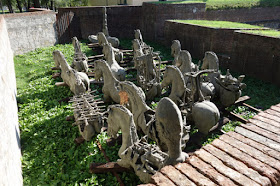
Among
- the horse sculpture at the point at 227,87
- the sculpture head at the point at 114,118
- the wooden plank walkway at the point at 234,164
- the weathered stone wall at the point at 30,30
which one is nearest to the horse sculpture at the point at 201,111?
the horse sculpture at the point at 227,87

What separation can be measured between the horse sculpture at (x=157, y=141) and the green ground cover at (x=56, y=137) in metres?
0.70

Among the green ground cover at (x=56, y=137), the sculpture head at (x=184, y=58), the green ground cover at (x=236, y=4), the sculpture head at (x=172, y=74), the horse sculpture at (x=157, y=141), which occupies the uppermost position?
the green ground cover at (x=236, y=4)

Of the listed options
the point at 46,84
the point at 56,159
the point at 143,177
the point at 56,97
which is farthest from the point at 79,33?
the point at 143,177

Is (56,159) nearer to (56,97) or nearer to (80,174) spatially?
(80,174)

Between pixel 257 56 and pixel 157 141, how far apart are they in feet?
27.0

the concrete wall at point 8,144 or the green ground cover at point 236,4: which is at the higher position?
the green ground cover at point 236,4

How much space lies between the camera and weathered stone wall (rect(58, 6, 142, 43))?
1716cm

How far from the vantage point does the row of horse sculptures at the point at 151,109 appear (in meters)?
3.81

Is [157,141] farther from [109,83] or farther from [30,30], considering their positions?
[30,30]

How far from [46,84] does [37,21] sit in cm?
724

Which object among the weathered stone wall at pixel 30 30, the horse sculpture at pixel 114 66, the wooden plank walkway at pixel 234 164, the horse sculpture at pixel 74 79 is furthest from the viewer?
the weathered stone wall at pixel 30 30

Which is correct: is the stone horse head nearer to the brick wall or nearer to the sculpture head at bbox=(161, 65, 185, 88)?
the sculpture head at bbox=(161, 65, 185, 88)

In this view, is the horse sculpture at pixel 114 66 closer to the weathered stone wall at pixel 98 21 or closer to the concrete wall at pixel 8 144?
the concrete wall at pixel 8 144

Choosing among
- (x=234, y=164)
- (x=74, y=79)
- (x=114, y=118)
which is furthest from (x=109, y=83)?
(x=234, y=164)
